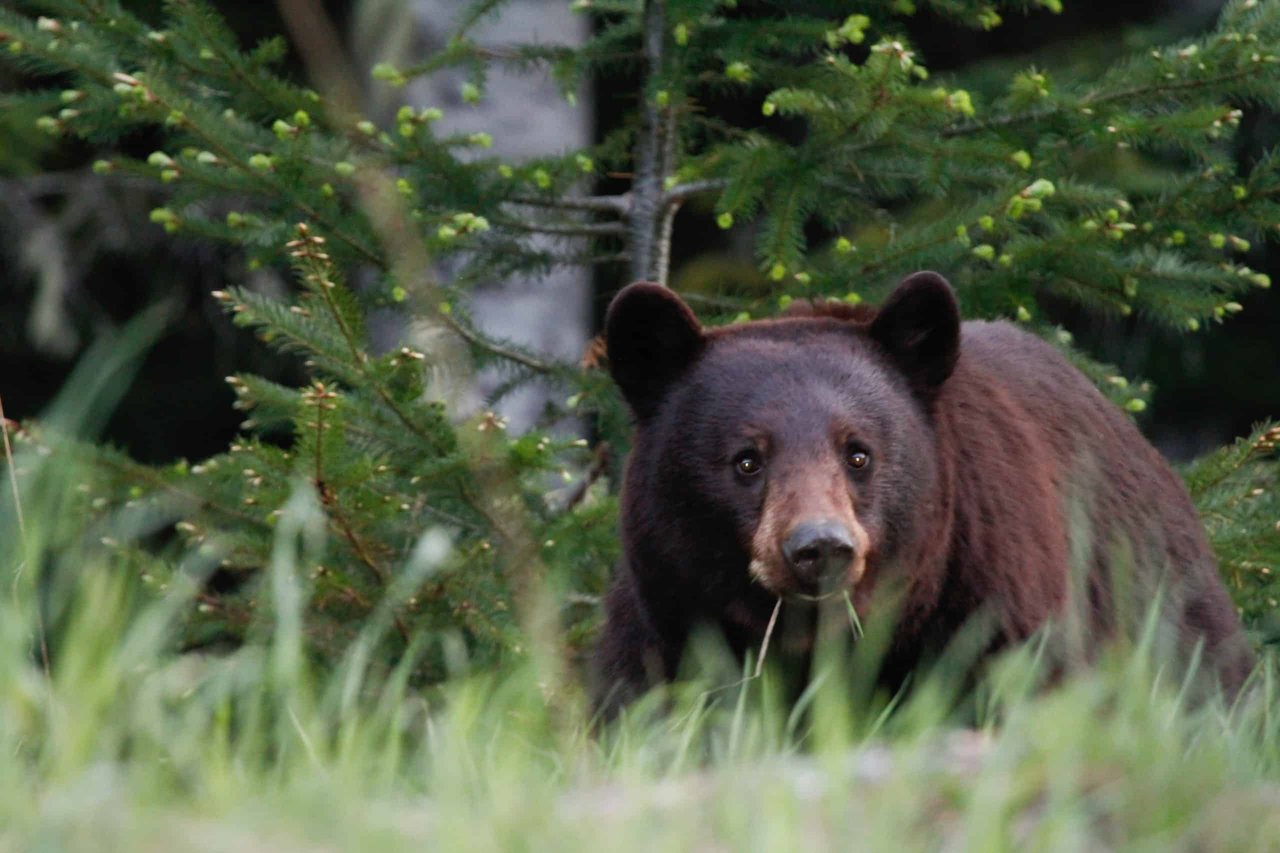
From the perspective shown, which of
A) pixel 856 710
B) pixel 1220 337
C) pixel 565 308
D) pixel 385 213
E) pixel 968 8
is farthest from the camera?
pixel 1220 337

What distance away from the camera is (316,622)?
5.14 metres

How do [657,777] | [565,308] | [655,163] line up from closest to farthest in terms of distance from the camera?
[657,777], [655,163], [565,308]

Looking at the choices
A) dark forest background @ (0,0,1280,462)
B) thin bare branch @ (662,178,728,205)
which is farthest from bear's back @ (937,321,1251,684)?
dark forest background @ (0,0,1280,462)

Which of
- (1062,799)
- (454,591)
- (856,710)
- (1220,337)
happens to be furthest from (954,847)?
(1220,337)

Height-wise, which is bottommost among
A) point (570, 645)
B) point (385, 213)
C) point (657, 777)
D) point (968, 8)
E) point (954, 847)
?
point (570, 645)

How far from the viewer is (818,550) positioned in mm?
3762

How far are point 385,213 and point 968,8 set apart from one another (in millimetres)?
1969

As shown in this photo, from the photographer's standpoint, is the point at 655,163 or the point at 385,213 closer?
the point at 385,213

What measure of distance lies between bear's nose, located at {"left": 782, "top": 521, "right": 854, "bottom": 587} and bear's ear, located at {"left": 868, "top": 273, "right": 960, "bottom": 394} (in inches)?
26.4

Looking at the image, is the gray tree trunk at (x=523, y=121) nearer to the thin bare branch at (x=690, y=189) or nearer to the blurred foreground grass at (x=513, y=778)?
the thin bare branch at (x=690, y=189)

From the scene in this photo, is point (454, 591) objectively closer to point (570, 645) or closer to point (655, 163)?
point (570, 645)

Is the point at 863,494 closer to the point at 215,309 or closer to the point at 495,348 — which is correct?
the point at 495,348

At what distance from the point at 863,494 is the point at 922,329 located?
47 cm

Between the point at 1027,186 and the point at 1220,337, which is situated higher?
the point at 1027,186
